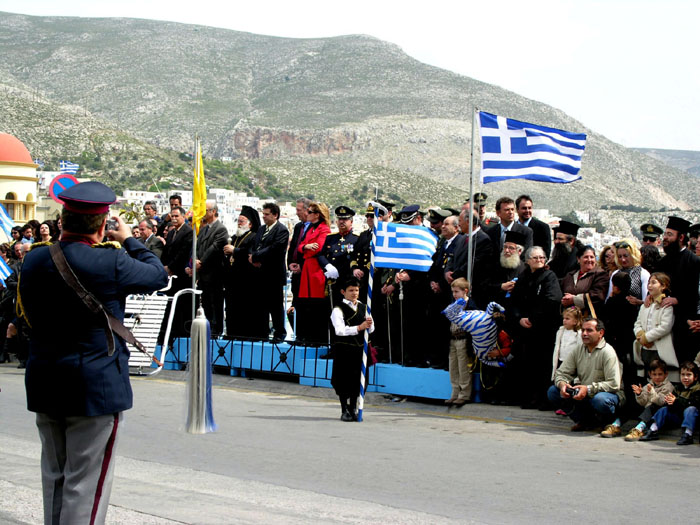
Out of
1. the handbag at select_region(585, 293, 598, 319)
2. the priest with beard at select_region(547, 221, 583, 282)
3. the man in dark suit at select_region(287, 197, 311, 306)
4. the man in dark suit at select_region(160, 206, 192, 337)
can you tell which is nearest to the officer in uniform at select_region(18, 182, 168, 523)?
the handbag at select_region(585, 293, 598, 319)

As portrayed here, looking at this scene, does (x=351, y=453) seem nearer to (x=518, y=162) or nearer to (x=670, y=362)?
(x=670, y=362)

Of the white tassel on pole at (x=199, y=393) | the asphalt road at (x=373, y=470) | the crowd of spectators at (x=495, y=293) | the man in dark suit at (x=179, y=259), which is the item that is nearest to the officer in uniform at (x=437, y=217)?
the crowd of spectators at (x=495, y=293)

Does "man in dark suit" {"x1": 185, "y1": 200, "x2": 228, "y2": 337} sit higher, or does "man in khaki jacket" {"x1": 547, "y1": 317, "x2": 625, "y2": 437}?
"man in dark suit" {"x1": 185, "y1": 200, "x2": 228, "y2": 337}

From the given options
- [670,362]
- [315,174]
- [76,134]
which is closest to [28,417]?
[670,362]

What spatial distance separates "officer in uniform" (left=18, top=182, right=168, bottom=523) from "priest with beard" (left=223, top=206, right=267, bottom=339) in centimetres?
1079

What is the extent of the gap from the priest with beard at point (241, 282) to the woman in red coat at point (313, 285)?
3.42 ft

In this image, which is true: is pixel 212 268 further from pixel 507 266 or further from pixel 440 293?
pixel 507 266

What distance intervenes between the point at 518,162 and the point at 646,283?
2864 mm

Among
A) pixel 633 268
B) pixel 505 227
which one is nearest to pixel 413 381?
pixel 505 227

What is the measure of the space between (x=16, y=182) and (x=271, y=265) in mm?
57999

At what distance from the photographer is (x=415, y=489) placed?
27.1 feet

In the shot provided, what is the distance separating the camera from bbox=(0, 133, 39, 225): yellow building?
69.2 metres

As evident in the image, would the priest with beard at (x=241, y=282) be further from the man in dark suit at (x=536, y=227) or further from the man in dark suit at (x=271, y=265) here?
the man in dark suit at (x=536, y=227)

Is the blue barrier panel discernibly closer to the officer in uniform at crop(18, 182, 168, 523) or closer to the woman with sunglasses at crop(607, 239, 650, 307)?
the woman with sunglasses at crop(607, 239, 650, 307)
